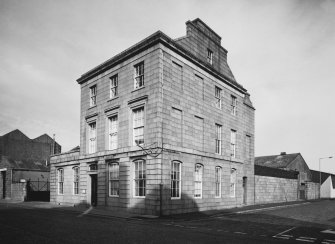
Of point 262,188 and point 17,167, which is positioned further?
point 17,167

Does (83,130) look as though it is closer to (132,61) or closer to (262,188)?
(132,61)

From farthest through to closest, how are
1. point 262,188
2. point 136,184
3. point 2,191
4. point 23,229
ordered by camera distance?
point 2,191 → point 262,188 → point 136,184 → point 23,229

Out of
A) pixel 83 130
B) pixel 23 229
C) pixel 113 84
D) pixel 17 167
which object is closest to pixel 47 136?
pixel 17 167

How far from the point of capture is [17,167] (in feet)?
122

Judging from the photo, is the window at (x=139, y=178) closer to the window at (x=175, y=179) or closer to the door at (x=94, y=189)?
the window at (x=175, y=179)

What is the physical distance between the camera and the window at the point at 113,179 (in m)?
20.6

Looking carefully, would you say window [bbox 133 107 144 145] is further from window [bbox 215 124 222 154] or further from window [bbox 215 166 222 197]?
window [bbox 215 166 222 197]

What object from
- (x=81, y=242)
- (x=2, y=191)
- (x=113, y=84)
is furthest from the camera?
(x=2, y=191)

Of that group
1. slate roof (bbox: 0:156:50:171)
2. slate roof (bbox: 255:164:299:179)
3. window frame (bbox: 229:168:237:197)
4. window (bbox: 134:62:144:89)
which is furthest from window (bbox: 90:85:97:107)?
slate roof (bbox: 255:164:299:179)

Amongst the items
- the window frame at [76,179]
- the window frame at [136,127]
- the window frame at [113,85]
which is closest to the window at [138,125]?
the window frame at [136,127]

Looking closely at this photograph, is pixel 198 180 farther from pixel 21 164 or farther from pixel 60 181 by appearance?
pixel 21 164

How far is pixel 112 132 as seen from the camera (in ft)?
72.4

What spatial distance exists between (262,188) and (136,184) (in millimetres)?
17724

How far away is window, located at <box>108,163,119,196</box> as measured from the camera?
20.6 meters
